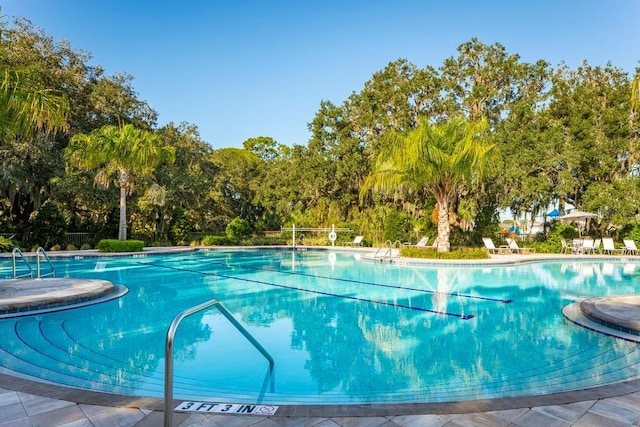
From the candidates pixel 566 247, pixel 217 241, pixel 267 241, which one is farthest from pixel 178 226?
pixel 566 247

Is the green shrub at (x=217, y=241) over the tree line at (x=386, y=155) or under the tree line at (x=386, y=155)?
under

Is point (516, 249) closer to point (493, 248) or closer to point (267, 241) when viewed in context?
point (493, 248)

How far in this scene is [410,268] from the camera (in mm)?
14398

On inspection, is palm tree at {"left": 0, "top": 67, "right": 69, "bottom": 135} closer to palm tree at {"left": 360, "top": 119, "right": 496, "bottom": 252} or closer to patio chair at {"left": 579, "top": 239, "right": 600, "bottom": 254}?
palm tree at {"left": 360, "top": 119, "right": 496, "bottom": 252}

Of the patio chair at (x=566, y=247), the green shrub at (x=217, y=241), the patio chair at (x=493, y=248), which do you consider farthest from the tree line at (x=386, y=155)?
the patio chair at (x=566, y=247)

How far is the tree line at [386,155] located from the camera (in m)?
17.7

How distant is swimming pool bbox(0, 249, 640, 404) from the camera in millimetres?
4270

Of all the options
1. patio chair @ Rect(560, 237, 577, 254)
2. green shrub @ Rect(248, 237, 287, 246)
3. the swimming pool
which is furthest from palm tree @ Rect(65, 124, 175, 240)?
patio chair @ Rect(560, 237, 577, 254)

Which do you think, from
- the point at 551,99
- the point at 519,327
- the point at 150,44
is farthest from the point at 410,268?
the point at 551,99

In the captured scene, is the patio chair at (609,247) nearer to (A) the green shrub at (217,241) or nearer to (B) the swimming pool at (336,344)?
(B) the swimming pool at (336,344)

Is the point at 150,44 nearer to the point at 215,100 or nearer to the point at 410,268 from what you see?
the point at 215,100

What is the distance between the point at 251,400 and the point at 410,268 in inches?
442

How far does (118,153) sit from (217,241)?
7.76 m

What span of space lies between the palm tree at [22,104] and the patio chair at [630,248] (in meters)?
22.3
